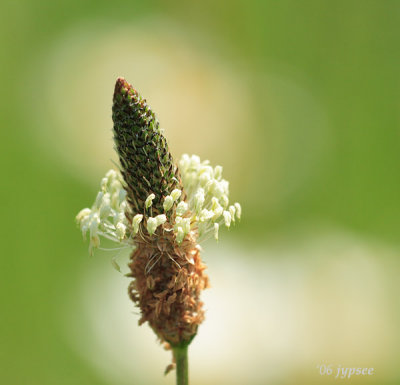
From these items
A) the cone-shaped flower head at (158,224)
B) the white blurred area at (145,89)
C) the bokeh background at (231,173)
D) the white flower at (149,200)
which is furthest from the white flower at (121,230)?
the white blurred area at (145,89)

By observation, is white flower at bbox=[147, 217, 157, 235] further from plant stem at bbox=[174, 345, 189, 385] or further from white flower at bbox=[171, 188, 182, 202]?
plant stem at bbox=[174, 345, 189, 385]

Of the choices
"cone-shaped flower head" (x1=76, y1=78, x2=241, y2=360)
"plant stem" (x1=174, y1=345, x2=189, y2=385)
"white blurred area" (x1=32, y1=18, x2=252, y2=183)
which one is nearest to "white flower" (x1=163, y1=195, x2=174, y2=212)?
"cone-shaped flower head" (x1=76, y1=78, x2=241, y2=360)

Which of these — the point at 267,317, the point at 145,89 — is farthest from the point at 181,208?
the point at 145,89

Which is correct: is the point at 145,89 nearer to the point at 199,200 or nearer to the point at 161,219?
the point at 199,200

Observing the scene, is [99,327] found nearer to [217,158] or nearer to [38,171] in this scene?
[38,171]

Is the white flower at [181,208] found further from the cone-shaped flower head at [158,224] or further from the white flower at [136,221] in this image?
the white flower at [136,221]
